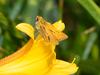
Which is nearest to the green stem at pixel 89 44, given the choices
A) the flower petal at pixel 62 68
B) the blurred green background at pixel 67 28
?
the blurred green background at pixel 67 28

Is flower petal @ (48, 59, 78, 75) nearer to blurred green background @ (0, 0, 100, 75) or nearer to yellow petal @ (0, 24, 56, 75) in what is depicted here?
yellow petal @ (0, 24, 56, 75)

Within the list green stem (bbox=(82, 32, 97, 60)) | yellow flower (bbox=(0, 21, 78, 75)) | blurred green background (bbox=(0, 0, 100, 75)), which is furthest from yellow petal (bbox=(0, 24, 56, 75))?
green stem (bbox=(82, 32, 97, 60))

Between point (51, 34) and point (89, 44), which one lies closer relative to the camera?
point (51, 34)


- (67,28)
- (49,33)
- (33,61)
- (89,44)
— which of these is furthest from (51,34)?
(67,28)

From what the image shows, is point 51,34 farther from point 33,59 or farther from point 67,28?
point 67,28

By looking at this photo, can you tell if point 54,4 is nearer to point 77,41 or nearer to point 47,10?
point 47,10
